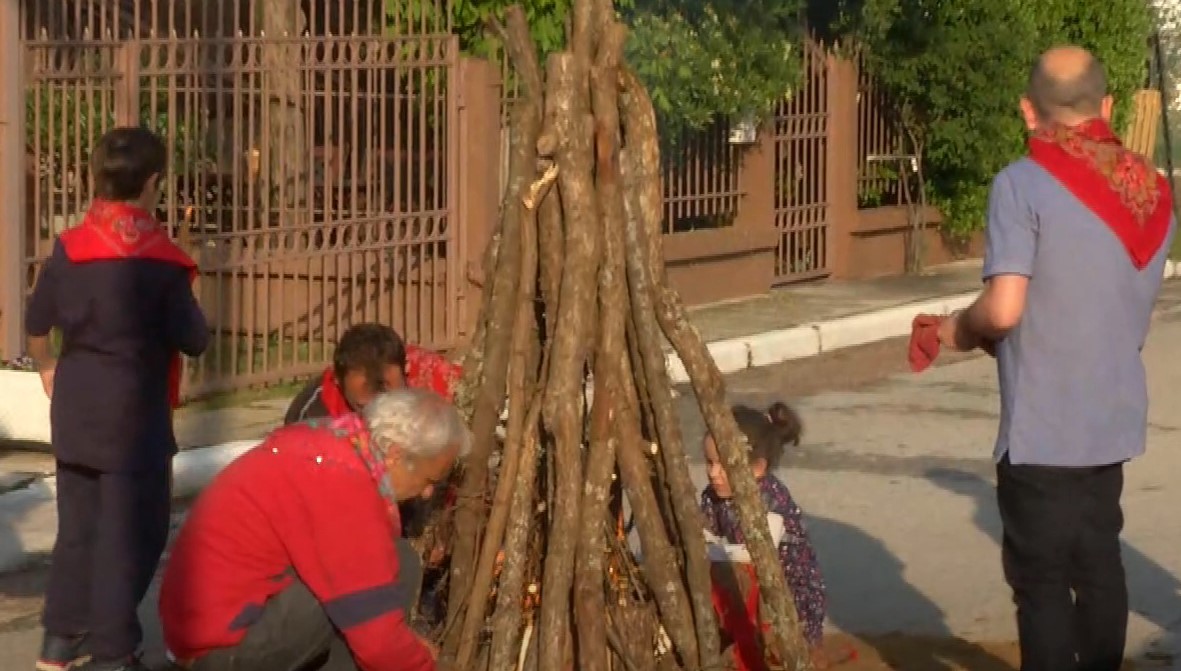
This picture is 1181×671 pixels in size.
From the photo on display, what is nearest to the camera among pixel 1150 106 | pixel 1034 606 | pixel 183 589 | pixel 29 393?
pixel 183 589

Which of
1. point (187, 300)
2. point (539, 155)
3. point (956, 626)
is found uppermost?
point (539, 155)

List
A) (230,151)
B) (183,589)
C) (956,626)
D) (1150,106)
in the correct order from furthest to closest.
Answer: (1150,106) → (230,151) → (956,626) → (183,589)

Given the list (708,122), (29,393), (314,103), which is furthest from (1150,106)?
(29,393)

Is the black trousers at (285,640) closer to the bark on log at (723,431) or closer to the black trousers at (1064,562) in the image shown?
the bark on log at (723,431)

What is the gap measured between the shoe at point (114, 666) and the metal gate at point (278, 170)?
4.45 m

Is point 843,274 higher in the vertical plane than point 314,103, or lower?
lower

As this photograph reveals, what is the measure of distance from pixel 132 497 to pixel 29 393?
3.72 metres

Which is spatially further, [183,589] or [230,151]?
[230,151]

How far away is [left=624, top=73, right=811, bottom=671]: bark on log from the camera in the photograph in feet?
17.3

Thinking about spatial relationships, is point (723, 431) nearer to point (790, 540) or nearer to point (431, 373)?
point (790, 540)

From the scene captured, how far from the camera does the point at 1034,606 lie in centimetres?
507

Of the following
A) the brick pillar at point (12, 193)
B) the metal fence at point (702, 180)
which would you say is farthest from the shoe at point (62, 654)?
the metal fence at point (702, 180)

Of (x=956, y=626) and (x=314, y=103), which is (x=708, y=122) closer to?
(x=314, y=103)

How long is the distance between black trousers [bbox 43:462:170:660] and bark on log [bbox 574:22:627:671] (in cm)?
147
